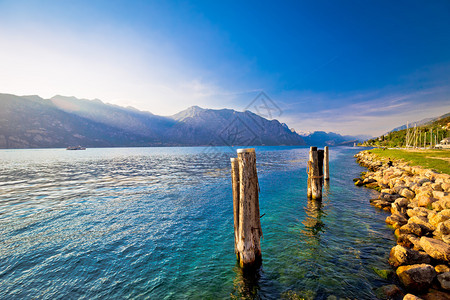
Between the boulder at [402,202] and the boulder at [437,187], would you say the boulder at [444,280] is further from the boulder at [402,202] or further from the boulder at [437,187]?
the boulder at [437,187]

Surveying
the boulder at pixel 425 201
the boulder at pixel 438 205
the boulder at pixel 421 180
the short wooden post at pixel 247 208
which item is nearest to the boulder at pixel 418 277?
the short wooden post at pixel 247 208

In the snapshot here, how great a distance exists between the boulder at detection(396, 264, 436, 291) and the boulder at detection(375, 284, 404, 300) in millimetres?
550

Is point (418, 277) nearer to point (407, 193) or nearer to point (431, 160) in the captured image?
point (407, 193)

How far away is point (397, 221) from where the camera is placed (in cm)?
1183

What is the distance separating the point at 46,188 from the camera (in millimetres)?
24656

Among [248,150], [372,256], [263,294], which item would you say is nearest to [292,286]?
[263,294]

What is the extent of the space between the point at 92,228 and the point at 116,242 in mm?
3375

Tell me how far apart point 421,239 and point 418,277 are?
2.91 metres

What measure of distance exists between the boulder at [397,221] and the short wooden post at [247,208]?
10352 millimetres

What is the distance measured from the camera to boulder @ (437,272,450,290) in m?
6.27

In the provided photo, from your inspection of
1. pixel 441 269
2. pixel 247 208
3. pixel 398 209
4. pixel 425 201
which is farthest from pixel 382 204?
pixel 247 208

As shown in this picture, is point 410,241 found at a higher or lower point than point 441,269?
lower

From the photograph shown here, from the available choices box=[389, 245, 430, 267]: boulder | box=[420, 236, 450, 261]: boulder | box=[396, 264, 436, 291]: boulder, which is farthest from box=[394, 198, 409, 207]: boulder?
box=[396, 264, 436, 291]: boulder

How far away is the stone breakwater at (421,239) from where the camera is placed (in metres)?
6.47
